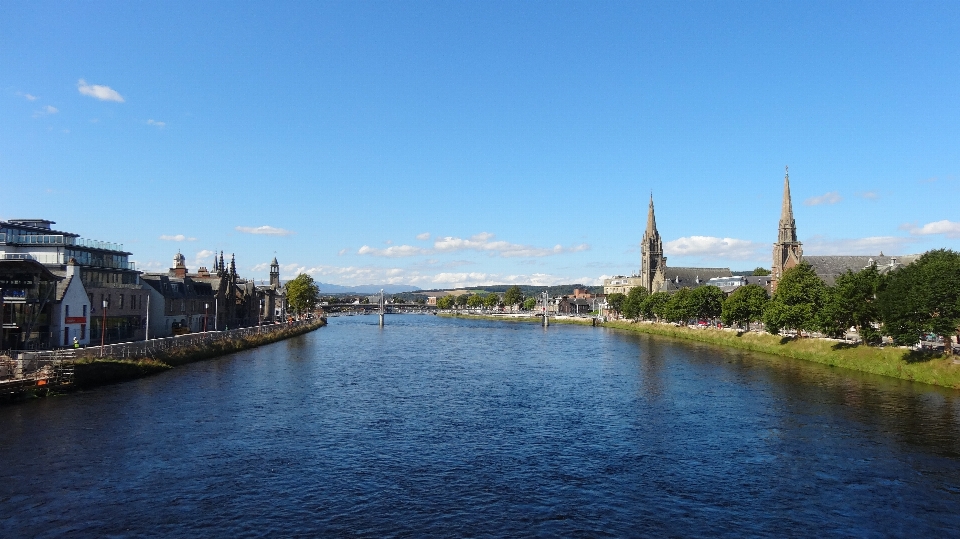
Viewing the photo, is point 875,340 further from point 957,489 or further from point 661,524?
point 661,524

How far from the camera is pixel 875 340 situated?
267 ft

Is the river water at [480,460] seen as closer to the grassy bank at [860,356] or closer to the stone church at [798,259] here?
the grassy bank at [860,356]

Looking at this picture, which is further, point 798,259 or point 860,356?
point 798,259

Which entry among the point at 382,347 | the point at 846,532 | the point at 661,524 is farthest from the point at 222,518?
the point at 382,347

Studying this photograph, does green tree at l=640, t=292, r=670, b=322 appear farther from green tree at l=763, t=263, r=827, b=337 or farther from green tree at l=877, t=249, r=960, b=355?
green tree at l=877, t=249, r=960, b=355

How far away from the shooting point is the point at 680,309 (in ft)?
520

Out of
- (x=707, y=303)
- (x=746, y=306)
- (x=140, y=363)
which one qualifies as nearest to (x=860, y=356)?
(x=746, y=306)

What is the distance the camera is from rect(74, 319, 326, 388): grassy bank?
58719 mm

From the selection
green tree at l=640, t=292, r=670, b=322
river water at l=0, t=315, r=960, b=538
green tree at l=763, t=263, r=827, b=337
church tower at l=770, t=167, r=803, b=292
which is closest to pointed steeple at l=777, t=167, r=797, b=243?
church tower at l=770, t=167, r=803, b=292

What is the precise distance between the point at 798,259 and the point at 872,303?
8878 centimetres

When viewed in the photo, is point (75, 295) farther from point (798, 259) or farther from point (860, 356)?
point (798, 259)

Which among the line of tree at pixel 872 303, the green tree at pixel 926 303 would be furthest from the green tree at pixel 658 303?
the green tree at pixel 926 303

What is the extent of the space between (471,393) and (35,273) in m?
48.0

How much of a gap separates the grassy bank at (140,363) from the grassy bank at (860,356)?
272ft
